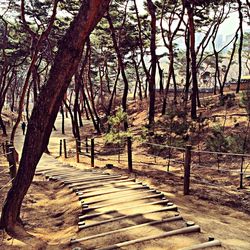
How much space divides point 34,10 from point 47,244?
55.0ft

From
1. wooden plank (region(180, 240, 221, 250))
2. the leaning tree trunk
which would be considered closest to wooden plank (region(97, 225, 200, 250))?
wooden plank (region(180, 240, 221, 250))

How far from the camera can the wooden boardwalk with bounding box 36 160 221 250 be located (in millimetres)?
3959

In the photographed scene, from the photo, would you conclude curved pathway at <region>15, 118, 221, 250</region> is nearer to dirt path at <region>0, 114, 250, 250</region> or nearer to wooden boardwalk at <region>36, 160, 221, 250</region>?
wooden boardwalk at <region>36, 160, 221, 250</region>

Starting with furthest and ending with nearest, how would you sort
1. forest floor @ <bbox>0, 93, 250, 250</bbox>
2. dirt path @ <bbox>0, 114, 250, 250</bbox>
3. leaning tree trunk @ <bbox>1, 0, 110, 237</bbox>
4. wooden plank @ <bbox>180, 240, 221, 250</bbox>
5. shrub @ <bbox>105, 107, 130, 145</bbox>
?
1. shrub @ <bbox>105, 107, 130, 145</bbox>
2. leaning tree trunk @ <bbox>1, 0, 110, 237</bbox>
3. forest floor @ <bbox>0, 93, 250, 250</bbox>
4. dirt path @ <bbox>0, 114, 250, 250</bbox>
5. wooden plank @ <bbox>180, 240, 221, 250</bbox>

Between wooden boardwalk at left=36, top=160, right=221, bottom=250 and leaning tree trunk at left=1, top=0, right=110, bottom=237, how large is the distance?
43.2 inches

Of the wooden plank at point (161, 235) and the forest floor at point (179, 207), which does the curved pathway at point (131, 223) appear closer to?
the wooden plank at point (161, 235)

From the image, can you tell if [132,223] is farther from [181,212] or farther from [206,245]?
[206,245]

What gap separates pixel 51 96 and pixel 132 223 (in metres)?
2.17

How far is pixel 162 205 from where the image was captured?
5.41 metres

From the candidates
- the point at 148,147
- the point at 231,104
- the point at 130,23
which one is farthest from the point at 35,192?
the point at 130,23

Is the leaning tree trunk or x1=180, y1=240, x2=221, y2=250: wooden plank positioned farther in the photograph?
the leaning tree trunk

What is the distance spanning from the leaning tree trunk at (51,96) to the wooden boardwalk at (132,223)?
110 centimetres

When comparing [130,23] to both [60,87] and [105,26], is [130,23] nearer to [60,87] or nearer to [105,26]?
[105,26]

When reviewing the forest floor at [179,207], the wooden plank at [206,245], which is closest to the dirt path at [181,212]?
the forest floor at [179,207]
